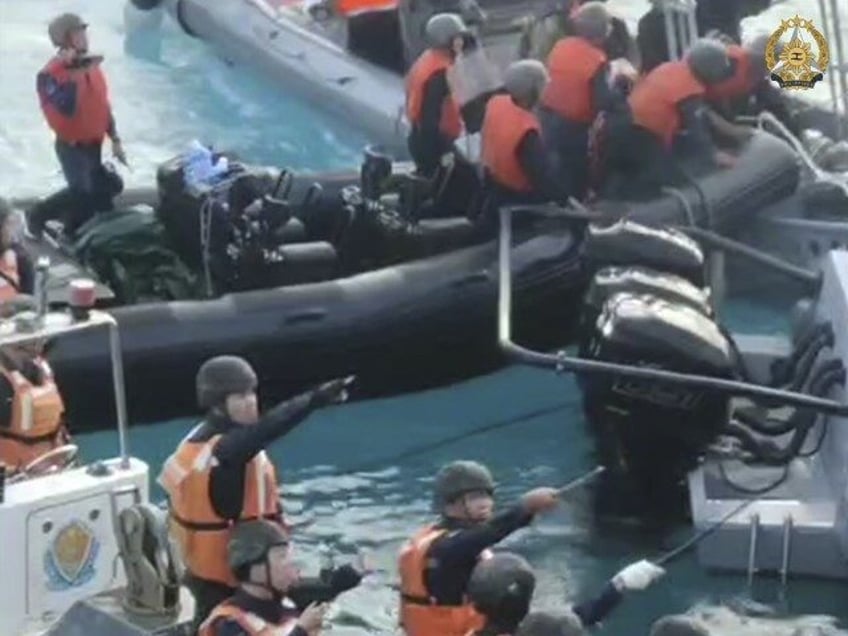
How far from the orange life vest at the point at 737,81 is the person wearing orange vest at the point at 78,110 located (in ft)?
9.11

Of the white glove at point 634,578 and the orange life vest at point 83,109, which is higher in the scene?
the orange life vest at point 83,109

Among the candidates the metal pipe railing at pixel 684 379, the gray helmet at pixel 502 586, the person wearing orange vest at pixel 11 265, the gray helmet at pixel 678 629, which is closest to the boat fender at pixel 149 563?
the gray helmet at pixel 502 586

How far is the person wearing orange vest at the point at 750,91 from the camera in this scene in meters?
10.5

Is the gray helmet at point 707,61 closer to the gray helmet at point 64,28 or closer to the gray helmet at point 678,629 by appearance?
the gray helmet at point 64,28

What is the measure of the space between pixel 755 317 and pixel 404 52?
117 inches

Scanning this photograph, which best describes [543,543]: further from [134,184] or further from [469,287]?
[134,184]

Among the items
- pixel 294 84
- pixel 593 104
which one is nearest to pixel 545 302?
pixel 593 104

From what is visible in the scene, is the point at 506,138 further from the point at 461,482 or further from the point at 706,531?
the point at 461,482

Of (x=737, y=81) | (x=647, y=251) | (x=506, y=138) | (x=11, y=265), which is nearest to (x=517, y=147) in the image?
(x=506, y=138)

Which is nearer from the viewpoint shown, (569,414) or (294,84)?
(569,414)

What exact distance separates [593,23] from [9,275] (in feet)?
10.3

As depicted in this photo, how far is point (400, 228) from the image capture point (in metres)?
9.71

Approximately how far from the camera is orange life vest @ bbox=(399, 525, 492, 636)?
5.96 meters

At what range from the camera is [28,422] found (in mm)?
6902
